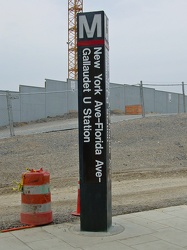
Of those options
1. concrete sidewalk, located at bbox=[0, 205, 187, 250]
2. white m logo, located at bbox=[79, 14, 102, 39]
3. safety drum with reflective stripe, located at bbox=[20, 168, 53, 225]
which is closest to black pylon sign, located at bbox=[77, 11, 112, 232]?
white m logo, located at bbox=[79, 14, 102, 39]

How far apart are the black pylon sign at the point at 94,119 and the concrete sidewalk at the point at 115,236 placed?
0.35 metres

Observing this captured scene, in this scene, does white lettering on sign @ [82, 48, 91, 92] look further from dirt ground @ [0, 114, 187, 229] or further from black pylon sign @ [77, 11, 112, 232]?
dirt ground @ [0, 114, 187, 229]

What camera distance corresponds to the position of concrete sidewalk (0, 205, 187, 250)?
208 inches

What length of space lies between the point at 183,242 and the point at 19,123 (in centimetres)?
2455

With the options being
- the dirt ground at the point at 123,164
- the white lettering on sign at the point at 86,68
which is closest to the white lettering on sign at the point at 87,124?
the white lettering on sign at the point at 86,68

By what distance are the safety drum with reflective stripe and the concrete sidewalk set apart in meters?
0.21

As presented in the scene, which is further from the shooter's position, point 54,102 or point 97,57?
point 54,102

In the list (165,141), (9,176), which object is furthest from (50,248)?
(165,141)

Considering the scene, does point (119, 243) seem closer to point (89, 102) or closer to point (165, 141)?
point (89, 102)

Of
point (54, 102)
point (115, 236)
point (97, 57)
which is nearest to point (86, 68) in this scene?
point (97, 57)

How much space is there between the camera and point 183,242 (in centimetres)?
546

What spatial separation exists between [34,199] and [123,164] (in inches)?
306

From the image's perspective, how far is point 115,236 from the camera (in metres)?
5.77

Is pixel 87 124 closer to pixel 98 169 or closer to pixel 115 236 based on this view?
pixel 98 169
